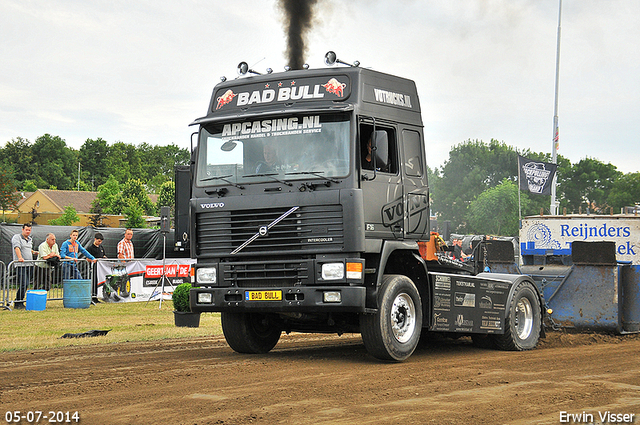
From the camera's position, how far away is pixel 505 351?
11.2 meters

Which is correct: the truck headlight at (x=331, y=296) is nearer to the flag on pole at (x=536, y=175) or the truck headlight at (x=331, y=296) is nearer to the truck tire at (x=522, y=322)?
the truck tire at (x=522, y=322)

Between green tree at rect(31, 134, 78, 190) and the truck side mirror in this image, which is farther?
green tree at rect(31, 134, 78, 190)

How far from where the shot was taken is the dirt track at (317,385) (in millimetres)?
5961

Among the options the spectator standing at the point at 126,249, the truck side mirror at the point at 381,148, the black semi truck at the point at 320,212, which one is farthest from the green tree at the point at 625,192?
the truck side mirror at the point at 381,148

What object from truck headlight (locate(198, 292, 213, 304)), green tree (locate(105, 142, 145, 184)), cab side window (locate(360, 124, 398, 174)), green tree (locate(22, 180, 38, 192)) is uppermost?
green tree (locate(105, 142, 145, 184))

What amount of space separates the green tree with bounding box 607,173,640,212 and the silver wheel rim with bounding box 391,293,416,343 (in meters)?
83.3

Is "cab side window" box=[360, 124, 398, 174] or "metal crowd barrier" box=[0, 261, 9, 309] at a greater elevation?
"cab side window" box=[360, 124, 398, 174]

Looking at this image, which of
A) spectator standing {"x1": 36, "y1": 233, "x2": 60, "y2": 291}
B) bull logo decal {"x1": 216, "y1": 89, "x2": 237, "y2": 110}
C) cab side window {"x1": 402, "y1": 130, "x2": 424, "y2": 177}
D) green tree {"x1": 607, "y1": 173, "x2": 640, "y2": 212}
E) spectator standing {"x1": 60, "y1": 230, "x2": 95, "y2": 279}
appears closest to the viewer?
cab side window {"x1": 402, "y1": 130, "x2": 424, "y2": 177}

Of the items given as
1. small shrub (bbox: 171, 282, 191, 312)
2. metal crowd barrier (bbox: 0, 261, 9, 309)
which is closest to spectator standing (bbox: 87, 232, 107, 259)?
metal crowd barrier (bbox: 0, 261, 9, 309)

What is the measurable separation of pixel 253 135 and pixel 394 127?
6.21ft

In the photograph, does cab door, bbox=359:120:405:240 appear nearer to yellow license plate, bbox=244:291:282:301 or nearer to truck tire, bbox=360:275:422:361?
truck tire, bbox=360:275:422:361

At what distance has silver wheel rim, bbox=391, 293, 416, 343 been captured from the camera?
30.0 ft

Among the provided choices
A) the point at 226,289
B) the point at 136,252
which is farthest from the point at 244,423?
the point at 136,252

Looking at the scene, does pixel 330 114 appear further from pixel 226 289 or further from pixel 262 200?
pixel 226 289
